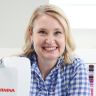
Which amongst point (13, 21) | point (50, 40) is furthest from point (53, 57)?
point (13, 21)

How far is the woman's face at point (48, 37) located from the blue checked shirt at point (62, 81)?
8cm

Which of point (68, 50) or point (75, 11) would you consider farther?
point (75, 11)

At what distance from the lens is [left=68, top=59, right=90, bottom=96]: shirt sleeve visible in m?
1.11

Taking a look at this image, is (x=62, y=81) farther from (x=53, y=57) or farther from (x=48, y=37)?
(x=48, y=37)

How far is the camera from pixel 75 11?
1756 mm

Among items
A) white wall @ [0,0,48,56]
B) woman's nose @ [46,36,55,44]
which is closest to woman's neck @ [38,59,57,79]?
woman's nose @ [46,36,55,44]

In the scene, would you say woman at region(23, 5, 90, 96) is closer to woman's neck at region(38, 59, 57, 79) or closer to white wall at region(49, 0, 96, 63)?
woman's neck at region(38, 59, 57, 79)

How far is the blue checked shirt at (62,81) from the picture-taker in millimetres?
1123

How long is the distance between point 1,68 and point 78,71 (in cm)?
45

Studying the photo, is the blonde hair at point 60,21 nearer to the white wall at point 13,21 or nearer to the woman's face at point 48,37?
the woman's face at point 48,37

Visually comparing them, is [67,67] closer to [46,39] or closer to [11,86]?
[46,39]

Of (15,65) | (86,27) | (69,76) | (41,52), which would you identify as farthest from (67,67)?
(86,27)

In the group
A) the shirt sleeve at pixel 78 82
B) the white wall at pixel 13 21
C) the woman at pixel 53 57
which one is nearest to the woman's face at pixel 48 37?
the woman at pixel 53 57

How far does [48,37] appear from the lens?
3.42ft
